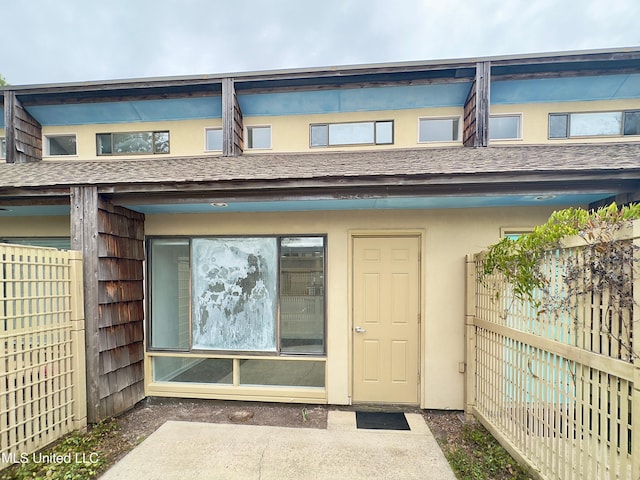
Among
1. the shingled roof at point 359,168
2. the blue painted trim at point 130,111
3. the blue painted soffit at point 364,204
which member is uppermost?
the blue painted trim at point 130,111

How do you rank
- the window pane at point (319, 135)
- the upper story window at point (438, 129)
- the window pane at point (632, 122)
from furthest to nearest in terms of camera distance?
the window pane at point (319, 135)
the upper story window at point (438, 129)
the window pane at point (632, 122)

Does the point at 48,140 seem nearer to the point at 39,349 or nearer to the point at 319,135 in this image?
the point at 39,349

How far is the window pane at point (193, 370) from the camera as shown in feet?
13.7

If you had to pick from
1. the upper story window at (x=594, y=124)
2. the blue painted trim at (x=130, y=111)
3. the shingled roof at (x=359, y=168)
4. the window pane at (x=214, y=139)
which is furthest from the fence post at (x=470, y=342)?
the blue painted trim at (x=130, y=111)

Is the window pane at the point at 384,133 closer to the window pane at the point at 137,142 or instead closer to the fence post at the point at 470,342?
the fence post at the point at 470,342

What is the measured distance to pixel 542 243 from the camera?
231cm

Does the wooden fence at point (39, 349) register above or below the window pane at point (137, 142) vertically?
below

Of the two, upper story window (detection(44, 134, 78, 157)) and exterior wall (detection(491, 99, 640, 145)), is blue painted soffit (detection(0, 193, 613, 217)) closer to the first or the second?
exterior wall (detection(491, 99, 640, 145))

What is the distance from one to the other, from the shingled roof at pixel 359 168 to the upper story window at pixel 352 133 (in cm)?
43

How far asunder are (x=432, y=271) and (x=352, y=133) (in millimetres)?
2493

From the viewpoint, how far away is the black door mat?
342 centimetres

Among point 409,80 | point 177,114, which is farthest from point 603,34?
point 177,114

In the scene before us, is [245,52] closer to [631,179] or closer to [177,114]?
[177,114]

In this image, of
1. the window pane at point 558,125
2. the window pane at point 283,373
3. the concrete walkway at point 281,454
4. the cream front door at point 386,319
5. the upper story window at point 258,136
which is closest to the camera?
the concrete walkway at point 281,454
